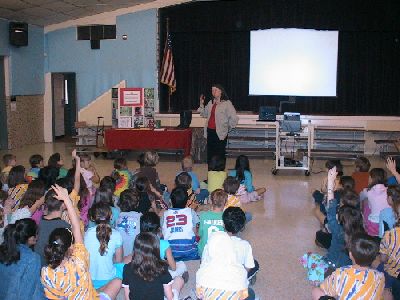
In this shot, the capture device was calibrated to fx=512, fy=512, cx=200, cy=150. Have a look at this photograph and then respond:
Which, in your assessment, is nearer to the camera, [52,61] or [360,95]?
[360,95]

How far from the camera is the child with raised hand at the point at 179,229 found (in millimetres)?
4293

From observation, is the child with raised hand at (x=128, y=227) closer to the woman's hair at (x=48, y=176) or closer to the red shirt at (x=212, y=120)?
the woman's hair at (x=48, y=176)

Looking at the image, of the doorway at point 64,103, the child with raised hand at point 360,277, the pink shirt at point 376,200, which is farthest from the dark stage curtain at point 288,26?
the child with raised hand at point 360,277

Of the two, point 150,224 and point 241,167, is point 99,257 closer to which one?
point 150,224

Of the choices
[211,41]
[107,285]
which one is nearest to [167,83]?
[211,41]

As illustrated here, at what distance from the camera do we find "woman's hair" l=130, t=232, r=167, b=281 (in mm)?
2904

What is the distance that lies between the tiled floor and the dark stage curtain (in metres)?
2.28

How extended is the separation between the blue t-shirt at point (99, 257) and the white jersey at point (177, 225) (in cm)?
78

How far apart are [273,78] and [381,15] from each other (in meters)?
2.73

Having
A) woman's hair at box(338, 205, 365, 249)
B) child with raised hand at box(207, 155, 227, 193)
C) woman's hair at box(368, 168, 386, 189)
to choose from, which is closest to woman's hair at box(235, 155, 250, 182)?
child with raised hand at box(207, 155, 227, 193)

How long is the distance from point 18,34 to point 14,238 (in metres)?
9.63

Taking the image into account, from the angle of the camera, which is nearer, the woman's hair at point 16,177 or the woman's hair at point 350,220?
the woman's hair at point 350,220

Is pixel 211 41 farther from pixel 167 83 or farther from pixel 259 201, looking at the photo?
pixel 259 201

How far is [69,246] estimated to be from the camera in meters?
2.89
